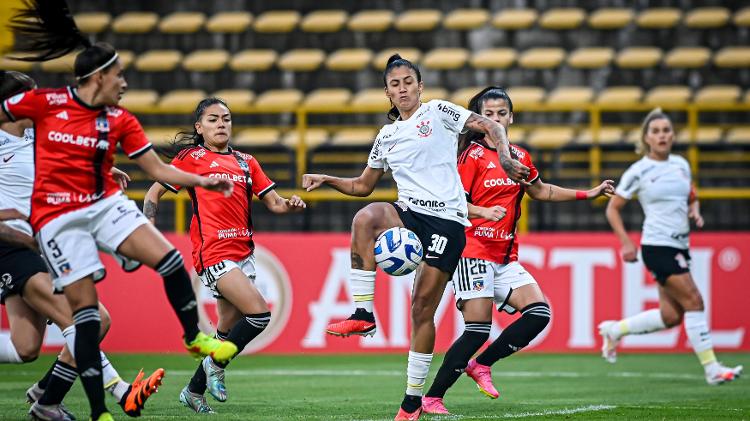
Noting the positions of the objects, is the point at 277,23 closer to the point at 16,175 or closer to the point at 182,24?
the point at 182,24

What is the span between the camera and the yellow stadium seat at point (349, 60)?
63.0 feet

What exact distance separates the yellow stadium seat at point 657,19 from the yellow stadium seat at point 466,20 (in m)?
2.57

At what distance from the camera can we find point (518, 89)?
1841 centimetres

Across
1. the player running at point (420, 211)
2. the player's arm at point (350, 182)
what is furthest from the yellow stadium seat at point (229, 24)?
the player running at point (420, 211)

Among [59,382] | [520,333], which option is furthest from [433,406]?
[59,382]

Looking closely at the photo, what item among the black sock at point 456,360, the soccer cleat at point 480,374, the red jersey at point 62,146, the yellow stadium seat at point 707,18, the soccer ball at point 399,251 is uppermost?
the yellow stadium seat at point 707,18

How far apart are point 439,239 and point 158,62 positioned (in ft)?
43.3

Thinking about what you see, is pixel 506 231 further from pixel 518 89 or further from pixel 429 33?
pixel 429 33

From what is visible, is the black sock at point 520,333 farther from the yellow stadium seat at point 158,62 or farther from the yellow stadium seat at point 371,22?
the yellow stadium seat at point 158,62

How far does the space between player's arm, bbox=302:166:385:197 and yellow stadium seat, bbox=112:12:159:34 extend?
13226 millimetres

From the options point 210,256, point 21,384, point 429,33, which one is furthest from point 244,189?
point 429,33

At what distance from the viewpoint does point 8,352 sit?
332 inches

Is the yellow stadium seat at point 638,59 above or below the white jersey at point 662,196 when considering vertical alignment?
above

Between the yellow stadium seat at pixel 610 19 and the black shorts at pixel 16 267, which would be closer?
the black shorts at pixel 16 267
